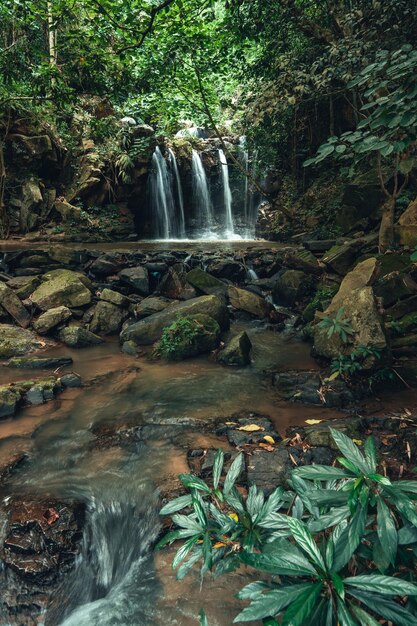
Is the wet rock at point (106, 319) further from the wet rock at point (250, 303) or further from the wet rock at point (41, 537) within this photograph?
the wet rock at point (41, 537)

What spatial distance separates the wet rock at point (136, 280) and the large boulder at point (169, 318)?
4.01 feet

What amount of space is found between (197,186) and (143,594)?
15318 mm

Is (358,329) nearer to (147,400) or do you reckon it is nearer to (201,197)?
(147,400)

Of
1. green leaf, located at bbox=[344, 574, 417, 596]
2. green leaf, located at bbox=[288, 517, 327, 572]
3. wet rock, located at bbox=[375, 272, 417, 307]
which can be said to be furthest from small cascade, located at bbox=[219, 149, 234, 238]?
green leaf, located at bbox=[344, 574, 417, 596]

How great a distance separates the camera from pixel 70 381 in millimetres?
4824

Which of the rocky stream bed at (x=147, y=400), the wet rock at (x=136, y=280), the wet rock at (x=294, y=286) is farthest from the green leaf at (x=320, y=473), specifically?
the wet rock at (x=136, y=280)

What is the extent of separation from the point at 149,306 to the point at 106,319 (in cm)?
86

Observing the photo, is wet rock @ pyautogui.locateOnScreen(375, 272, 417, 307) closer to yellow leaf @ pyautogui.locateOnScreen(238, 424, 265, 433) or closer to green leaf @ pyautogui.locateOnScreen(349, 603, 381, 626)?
yellow leaf @ pyautogui.locateOnScreen(238, 424, 265, 433)

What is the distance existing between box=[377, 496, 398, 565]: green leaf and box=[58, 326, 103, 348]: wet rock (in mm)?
5740

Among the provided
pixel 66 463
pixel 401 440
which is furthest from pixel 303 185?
pixel 66 463

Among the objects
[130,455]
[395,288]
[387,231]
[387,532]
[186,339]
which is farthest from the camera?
[387,231]

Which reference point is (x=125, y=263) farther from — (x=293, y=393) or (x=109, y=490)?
(x=109, y=490)

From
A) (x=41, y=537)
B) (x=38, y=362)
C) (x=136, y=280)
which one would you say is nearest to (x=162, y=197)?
(x=136, y=280)

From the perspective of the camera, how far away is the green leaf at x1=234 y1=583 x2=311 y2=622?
0.97 meters
